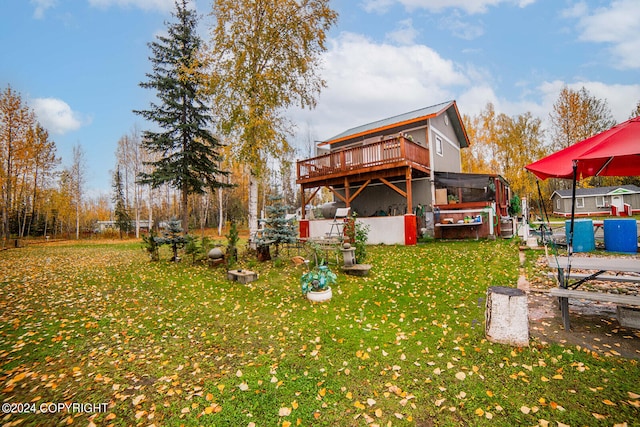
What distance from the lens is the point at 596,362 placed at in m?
2.85

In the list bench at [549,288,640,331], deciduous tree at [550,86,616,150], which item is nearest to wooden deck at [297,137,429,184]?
bench at [549,288,640,331]

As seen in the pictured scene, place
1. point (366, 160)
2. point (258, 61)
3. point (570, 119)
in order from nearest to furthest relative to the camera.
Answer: point (258, 61)
point (366, 160)
point (570, 119)

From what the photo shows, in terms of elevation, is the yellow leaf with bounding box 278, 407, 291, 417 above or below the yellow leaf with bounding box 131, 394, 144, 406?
above

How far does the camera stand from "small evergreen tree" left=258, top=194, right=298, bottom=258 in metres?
8.96

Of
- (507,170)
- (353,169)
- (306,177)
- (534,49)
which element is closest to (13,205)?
(306,177)

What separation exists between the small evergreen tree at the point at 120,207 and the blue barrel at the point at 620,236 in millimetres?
35602

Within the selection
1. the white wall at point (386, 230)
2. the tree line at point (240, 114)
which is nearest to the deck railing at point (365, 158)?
the white wall at point (386, 230)

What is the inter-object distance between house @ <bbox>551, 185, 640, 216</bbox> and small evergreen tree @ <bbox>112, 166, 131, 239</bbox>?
48.5 meters

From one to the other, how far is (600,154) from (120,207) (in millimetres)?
36429

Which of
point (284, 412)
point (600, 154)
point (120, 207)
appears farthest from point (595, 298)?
point (120, 207)

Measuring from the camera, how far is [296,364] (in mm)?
3197

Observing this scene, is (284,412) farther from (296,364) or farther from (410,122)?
(410,122)

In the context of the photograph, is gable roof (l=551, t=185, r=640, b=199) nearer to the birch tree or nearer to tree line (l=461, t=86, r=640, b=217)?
tree line (l=461, t=86, r=640, b=217)

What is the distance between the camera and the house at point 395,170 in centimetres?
1216
